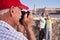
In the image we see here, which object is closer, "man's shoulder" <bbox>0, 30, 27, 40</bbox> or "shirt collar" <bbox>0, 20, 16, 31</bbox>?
"man's shoulder" <bbox>0, 30, 27, 40</bbox>

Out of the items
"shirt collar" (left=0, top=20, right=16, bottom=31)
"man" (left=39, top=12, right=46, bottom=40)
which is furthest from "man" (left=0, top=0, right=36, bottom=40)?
"man" (left=39, top=12, right=46, bottom=40)

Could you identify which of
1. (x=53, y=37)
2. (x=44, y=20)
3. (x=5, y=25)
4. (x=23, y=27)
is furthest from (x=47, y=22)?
(x=5, y=25)

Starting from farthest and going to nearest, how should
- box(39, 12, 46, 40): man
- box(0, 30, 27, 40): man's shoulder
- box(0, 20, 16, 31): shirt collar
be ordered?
box(39, 12, 46, 40): man, box(0, 20, 16, 31): shirt collar, box(0, 30, 27, 40): man's shoulder

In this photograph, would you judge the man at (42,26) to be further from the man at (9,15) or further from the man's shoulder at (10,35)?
the man's shoulder at (10,35)

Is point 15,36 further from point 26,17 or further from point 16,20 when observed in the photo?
point 26,17

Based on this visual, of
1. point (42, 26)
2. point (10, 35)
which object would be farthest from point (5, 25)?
point (42, 26)

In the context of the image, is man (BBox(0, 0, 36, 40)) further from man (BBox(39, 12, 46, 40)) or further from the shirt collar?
man (BBox(39, 12, 46, 40))

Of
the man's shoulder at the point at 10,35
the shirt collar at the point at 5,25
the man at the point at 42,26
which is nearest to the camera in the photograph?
the man's shoulder at the point at 10,35

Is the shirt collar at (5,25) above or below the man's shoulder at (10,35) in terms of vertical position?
above

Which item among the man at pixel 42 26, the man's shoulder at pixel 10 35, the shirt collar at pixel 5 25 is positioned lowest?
the man at pixel 42 26

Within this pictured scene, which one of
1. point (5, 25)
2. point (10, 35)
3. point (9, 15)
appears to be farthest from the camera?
point (9, 15)

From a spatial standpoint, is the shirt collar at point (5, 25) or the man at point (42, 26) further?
the man at point (42, 26)

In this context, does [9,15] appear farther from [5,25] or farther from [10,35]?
[10,35]

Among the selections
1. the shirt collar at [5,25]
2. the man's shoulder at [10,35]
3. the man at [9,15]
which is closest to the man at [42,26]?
the man at [9,15]
